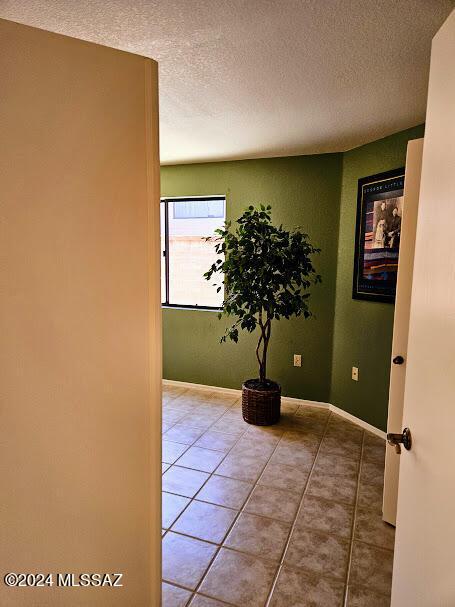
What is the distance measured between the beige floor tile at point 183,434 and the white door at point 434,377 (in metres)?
2.14

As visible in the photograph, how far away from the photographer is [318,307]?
3641 mm

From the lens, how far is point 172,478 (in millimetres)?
2553

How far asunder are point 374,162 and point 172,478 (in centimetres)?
284

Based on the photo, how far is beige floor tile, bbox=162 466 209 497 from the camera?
241 centimetres

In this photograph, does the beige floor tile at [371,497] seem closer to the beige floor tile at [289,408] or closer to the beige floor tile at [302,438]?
the beige floor tile at [302,438]

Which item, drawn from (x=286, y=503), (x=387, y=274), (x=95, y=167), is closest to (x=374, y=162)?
(x=387, y=274)

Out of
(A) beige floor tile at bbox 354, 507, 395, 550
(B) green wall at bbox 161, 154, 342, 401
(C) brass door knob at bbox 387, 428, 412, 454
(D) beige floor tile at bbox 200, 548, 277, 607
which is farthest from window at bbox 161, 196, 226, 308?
(C) brass door knob at bbox 387, 428, 412, 454

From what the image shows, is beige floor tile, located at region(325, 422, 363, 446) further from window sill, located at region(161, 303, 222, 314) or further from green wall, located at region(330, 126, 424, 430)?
window sill, located at region(161, 303, 222, 314)

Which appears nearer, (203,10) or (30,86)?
(30,86)

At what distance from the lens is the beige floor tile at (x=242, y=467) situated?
258 cm

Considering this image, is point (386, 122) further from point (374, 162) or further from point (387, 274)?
point (387, 274)

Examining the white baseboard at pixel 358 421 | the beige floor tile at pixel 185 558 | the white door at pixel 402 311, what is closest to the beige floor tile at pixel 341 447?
the white baseboard at pixel 358 421

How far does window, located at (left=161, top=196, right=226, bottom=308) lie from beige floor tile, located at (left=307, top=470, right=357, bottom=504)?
2085 mm

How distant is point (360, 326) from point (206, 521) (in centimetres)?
201
